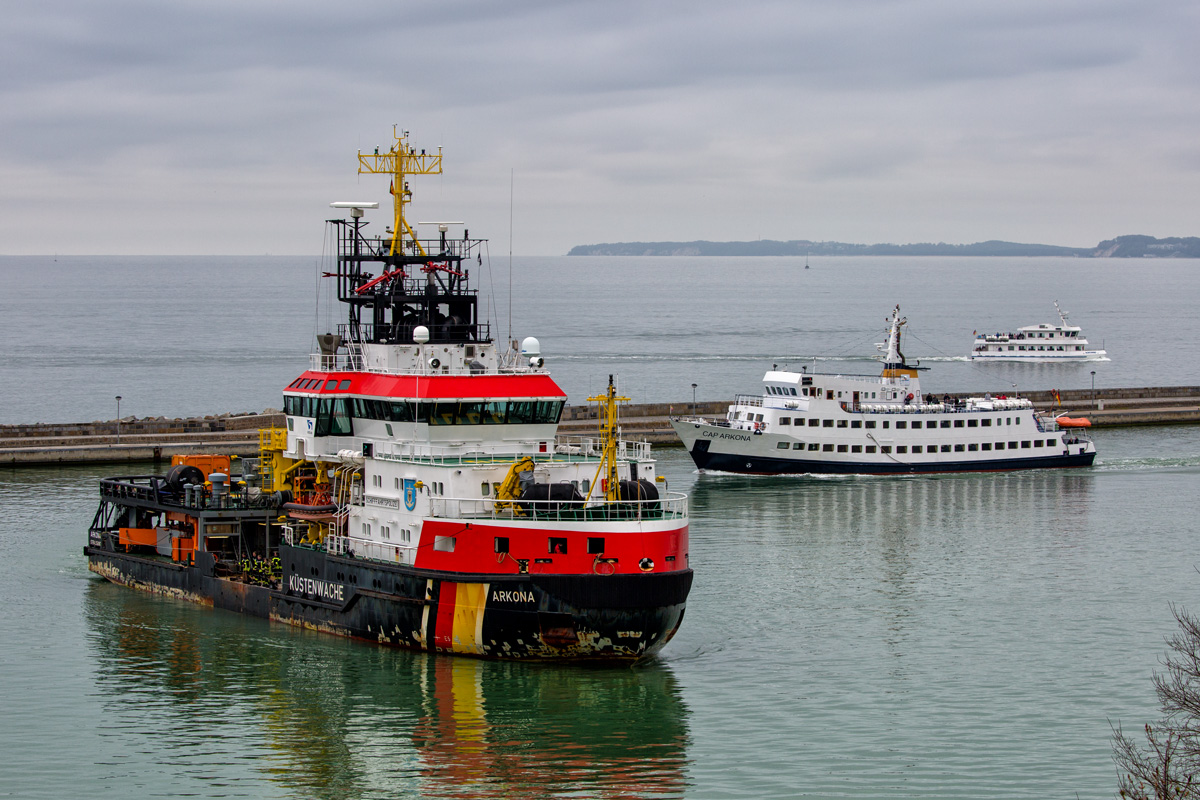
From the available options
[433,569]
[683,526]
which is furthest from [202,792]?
[683,526]

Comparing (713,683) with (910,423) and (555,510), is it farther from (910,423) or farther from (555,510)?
(910,423)

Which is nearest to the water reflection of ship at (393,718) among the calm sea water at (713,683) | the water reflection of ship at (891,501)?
the calm sea water at (713,683)

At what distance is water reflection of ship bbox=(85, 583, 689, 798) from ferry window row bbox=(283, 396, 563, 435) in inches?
224

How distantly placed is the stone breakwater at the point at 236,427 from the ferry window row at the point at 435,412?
36223 millimetres

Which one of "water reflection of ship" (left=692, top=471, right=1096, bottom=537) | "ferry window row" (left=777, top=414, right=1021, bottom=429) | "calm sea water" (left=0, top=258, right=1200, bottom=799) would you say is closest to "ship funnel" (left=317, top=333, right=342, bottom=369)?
"calm sea water" (left=0, top=258, right=1200, bottom=799)

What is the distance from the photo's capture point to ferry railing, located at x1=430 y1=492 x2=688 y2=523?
101ft

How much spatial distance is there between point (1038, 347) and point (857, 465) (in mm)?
80371

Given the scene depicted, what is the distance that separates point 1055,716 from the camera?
97.4ft

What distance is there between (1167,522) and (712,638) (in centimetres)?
2758

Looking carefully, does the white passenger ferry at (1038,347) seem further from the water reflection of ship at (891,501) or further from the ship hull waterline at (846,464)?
the water reflection of ship at (891,501)

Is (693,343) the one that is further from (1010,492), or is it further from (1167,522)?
(1167,522)

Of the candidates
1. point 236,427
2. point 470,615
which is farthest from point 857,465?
point 470,615

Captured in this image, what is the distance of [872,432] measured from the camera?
7419cm

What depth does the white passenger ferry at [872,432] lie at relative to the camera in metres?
71.8
